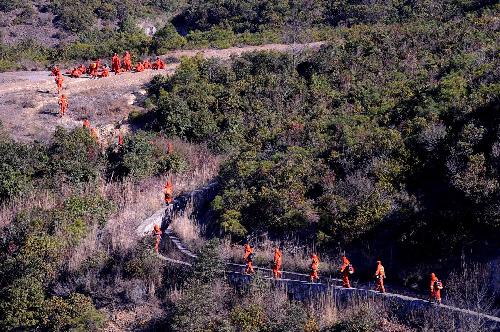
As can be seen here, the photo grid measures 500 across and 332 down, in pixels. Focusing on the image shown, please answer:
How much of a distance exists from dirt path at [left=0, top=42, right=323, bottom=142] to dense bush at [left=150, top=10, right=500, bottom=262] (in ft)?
5.52

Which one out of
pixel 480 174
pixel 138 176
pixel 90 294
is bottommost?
pixel 90 294

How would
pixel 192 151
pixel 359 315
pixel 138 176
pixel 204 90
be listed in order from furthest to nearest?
pixel 204 90, pixel 192 151, pixel 138 176, pixel 359 315

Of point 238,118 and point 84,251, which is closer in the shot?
point 84,251

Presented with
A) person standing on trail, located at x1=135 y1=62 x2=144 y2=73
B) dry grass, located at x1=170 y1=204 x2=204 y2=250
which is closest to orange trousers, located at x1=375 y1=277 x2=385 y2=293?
dry grass, located at x1=170 y1=204 x2=204 y2=250

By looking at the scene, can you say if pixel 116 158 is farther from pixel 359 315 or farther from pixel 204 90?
pixel 359 315

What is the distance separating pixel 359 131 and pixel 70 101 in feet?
44.5

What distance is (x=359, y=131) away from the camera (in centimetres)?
2200

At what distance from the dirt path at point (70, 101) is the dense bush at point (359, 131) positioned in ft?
5.52

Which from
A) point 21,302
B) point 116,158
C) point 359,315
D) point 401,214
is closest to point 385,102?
point 401,214

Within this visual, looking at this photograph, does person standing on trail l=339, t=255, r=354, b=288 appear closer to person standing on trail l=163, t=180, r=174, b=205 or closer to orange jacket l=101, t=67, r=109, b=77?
person standing on trail l=163, t=180, r=174, b=205

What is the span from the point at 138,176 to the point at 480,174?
11582mm

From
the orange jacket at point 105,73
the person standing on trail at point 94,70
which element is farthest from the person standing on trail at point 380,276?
the person standing on trail at point 94,70

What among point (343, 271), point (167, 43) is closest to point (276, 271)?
point (343, 271)

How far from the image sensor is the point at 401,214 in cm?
1714
